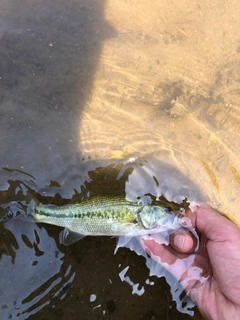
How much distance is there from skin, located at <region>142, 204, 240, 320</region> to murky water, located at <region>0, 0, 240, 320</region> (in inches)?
11.8

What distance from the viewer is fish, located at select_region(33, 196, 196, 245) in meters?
3.74

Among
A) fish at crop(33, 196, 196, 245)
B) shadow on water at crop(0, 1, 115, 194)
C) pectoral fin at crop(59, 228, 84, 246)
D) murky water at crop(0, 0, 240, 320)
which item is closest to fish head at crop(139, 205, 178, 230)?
fish at crop(33, 196, 196, 245)

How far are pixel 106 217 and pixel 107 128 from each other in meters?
1.59

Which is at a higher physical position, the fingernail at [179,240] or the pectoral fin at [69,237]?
the fingernail at [179,240]

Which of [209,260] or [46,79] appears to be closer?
[209,260]

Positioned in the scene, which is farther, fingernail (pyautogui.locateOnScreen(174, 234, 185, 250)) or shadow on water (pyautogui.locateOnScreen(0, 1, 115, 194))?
shadow on water (pyautogui.locateOnScreen(0, 1, 115, 194))

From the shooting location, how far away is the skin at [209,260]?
3385mm

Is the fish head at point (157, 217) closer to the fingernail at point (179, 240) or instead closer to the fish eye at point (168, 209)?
the fish eye at point (168, 209)

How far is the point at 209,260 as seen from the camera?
3902mm

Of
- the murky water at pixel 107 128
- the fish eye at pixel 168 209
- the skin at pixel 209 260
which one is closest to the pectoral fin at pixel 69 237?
the murky water at pixel 107 128

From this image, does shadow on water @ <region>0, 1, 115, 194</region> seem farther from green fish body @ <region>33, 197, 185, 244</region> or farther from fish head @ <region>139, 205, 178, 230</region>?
fish head @ <region>139, 205, 178, 230</region>

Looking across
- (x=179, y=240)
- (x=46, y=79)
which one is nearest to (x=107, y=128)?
(x=46, y=79)

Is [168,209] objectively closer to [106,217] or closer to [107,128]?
[106,217]

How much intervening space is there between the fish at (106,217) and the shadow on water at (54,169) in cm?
39
